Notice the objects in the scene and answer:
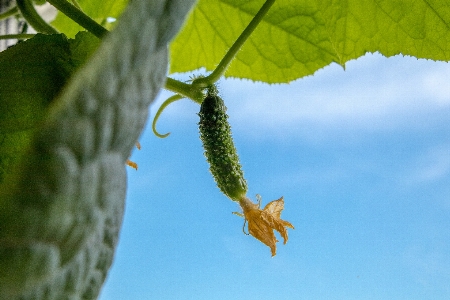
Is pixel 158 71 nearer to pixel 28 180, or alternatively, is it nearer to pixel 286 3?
pixel 28 180

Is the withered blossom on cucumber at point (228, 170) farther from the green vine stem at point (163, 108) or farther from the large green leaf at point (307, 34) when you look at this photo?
the large green leaf at point (307, 34)

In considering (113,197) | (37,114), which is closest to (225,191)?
(37,114)

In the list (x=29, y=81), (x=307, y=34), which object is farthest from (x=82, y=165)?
(x=307, y=34)

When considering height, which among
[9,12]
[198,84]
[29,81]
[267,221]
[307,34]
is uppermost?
[307,34]

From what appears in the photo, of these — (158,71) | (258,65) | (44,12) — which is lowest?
(158,71)

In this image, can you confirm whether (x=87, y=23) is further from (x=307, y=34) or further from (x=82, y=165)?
(x=307, y=34)

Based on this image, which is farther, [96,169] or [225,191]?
[225,191]

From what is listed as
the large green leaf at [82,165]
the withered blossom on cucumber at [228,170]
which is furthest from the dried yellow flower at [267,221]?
the large green leaf at [82,165]
